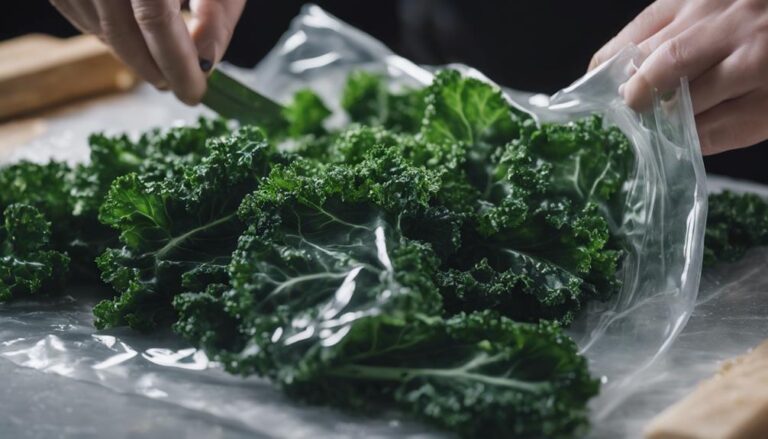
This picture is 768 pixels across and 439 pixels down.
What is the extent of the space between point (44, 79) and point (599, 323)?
2.21 meters

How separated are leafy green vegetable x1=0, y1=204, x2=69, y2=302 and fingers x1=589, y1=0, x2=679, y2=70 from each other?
119 centimetres

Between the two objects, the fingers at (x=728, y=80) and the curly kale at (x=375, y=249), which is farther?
the fingers at (x=728, y=80)

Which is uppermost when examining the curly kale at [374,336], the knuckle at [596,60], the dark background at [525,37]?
the dark background at [525,37]

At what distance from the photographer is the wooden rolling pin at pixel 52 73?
3094 millimetres

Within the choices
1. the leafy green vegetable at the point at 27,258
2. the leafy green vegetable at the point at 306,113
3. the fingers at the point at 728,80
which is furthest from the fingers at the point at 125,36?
the fingers at the point at 728,80

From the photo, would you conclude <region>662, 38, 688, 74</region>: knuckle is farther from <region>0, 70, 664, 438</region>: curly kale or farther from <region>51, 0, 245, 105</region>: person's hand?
<region>51, 0, 245, 105</region>: person's hand

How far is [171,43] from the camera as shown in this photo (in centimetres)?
200

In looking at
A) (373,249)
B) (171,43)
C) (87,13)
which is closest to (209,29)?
(171,43)

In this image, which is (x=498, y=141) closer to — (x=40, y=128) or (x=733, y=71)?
(x=733, y=71)

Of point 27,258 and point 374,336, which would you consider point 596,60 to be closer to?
point 374,336

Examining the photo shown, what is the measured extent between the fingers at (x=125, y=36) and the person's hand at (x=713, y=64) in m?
1.05

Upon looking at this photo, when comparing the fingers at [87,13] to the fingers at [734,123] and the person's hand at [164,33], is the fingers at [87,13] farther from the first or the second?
the fingers at [734,123]

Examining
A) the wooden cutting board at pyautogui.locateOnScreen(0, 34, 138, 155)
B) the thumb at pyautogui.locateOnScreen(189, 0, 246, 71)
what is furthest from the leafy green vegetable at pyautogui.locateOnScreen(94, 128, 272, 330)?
the wooden cutting board at pyautogui.locateOnScreen(0, 34, 138, 155)

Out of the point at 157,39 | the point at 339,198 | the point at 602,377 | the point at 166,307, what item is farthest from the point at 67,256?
the point at 602,377
